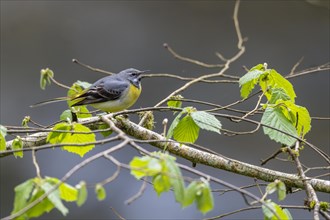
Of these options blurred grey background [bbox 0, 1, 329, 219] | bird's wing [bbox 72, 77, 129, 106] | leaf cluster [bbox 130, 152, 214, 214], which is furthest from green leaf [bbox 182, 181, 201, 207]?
blurred grey background [bbox 0, 1, 329, 219]

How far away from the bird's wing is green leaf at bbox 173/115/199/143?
33.9 inches

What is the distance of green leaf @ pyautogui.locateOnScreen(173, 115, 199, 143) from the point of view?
1807mm

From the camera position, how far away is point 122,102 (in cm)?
315

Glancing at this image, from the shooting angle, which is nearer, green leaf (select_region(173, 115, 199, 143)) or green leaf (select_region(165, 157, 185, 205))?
green leaf (select_region(165, 157, 185, 205))

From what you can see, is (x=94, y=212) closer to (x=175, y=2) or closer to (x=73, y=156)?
(x=73, y=156)

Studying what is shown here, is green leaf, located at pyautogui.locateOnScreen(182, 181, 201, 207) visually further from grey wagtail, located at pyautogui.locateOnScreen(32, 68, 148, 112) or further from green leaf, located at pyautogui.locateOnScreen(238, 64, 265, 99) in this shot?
→ grey wagtail, located at pyautogui.locateOnScreen(32, 68, 148, 112)

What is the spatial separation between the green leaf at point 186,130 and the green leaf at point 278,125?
0.67 feet

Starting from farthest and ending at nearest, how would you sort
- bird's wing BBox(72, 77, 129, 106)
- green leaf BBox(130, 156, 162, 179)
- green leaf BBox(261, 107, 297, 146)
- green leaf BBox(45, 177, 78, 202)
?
bird's wing BBox(72, 77, 129, 106) → green leaf BBox(261, 107, 297, 146) → green leaf BBox(45, 177, 78, 202) → green leaf BBox(130, 156, 162, 179)

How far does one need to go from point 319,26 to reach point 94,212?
2.48 metres

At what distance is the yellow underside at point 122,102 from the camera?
3.06m

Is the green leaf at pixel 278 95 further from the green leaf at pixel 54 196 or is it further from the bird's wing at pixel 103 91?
the bird's wing at pixel 103 91

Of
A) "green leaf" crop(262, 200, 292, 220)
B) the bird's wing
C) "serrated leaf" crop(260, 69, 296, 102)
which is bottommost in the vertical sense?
"green leaf" crop(262, 200, 292, 220)

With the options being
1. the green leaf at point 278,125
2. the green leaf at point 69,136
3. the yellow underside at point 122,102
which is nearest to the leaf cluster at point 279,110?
the green leaf at point 278,125

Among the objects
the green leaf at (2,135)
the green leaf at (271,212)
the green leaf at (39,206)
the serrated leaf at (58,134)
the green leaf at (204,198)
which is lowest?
the green leaf at (39,206)
